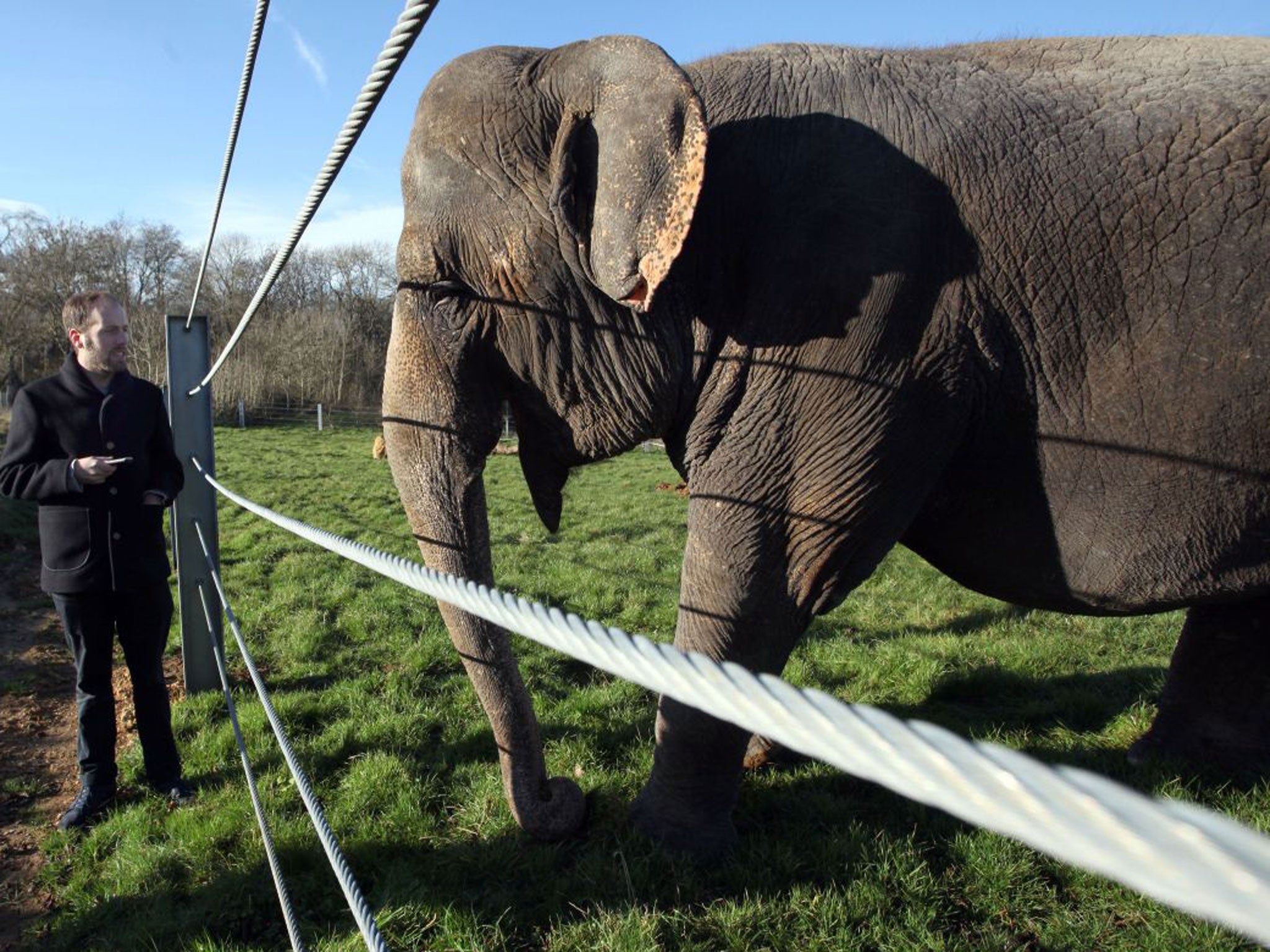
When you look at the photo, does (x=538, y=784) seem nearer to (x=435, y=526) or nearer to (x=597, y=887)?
(x=597, y=887)

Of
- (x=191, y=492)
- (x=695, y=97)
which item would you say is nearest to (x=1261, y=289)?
(x=695, y=97)

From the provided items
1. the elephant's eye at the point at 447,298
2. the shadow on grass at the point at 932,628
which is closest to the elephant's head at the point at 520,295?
the elephant's eye at the point at 447,298

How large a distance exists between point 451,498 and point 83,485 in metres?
1.79

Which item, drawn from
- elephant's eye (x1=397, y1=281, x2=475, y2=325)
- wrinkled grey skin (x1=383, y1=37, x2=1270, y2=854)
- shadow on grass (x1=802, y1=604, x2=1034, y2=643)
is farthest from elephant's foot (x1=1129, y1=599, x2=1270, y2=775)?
elephant's eye (x1=397, y1=281, x2=475, y2=325)

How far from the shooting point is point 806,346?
2400 millimetres

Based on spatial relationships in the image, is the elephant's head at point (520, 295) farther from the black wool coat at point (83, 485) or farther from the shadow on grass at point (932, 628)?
the shadow on grass at point (932, 628)

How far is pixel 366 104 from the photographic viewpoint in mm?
1521

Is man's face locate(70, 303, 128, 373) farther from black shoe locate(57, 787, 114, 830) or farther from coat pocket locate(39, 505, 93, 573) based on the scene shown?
black shoe locate(57, 787, 114, 830)

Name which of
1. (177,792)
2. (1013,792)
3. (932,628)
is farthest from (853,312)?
(932,628)

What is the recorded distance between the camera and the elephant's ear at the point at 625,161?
2.19 meters

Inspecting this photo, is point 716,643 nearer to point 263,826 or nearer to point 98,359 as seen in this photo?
point 263,826

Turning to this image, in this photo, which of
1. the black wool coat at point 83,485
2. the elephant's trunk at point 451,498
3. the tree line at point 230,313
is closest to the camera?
the elephant's trunk at point 451,498

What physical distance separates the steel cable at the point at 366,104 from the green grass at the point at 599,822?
2213 millimetres

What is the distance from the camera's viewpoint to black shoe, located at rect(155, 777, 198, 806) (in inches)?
142
